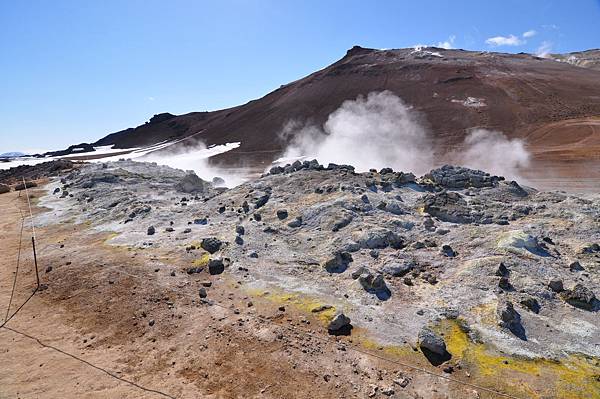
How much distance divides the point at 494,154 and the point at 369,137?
1007 cm

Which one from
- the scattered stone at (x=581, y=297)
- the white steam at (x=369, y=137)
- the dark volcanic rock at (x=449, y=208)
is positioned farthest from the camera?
the white steam at (x=369, y=137)

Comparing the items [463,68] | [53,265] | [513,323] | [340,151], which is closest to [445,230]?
[513,323]

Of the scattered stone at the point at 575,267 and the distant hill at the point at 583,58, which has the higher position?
the distant hill at the point at 583,58

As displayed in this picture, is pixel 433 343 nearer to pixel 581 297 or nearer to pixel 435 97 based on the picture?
pixel 581 297

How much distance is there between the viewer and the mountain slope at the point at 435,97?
33.2 metres

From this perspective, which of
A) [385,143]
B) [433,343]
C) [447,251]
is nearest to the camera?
[433,343]

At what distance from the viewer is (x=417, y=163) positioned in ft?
85.8

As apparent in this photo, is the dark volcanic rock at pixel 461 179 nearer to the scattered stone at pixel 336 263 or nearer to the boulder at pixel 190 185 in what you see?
the scattered stone at pixel 336 263

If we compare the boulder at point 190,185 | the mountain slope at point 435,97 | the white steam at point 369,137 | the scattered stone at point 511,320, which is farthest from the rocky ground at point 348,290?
the mountain slope at point 435,97

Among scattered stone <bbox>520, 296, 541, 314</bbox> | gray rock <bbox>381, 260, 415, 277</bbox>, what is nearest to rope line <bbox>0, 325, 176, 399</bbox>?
gray rock <bbox>381, 260, 415, 277</bbox>

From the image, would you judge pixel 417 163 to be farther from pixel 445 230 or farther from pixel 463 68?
pixel 463 68

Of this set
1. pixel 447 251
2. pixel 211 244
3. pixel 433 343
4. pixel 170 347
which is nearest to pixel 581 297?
pixel 447 251

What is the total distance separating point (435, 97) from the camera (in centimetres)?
4062

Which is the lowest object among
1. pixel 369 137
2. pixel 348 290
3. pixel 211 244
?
pixel 348 290
